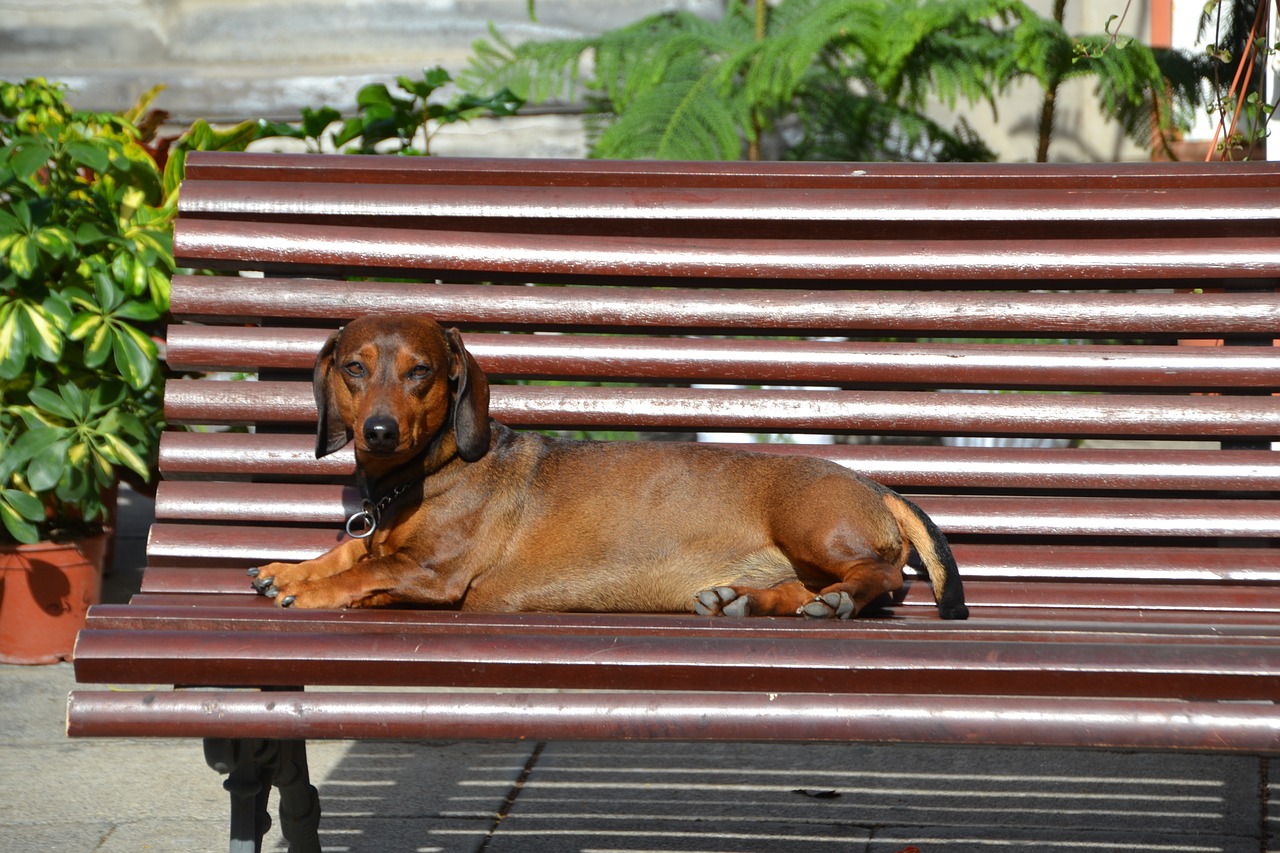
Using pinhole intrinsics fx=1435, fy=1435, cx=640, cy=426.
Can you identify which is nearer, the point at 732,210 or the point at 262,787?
the point at 262,787

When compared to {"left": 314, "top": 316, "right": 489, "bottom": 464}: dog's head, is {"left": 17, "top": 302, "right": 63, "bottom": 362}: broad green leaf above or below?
below

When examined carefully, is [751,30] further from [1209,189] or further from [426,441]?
[426,441]

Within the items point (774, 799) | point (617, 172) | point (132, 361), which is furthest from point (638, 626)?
point (132, 361)

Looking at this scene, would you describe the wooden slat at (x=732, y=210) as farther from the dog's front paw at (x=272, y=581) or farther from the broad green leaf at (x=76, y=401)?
the broad green leaf at (x=76, y=401)

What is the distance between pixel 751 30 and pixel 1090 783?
13.9 ft

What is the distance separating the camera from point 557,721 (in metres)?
2.49

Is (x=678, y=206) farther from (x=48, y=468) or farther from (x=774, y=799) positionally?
(x=48, y=468)

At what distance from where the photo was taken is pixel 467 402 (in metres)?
3.32

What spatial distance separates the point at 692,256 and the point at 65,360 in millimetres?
2506

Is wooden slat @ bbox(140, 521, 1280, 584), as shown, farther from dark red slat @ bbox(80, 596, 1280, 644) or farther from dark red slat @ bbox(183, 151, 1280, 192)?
dark red slat @ bbox(183, 151, 1280, 192)

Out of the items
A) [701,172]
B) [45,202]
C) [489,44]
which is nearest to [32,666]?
[45,202]

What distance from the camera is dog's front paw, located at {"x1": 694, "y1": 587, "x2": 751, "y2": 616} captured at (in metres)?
3.16

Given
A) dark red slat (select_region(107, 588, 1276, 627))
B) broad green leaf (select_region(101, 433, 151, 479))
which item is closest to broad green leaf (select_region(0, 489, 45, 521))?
broad green leaf (select_region(101, 433, 151, 479))

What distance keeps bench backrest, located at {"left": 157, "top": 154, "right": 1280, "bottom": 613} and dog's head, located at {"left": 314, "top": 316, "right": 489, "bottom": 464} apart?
280mm
